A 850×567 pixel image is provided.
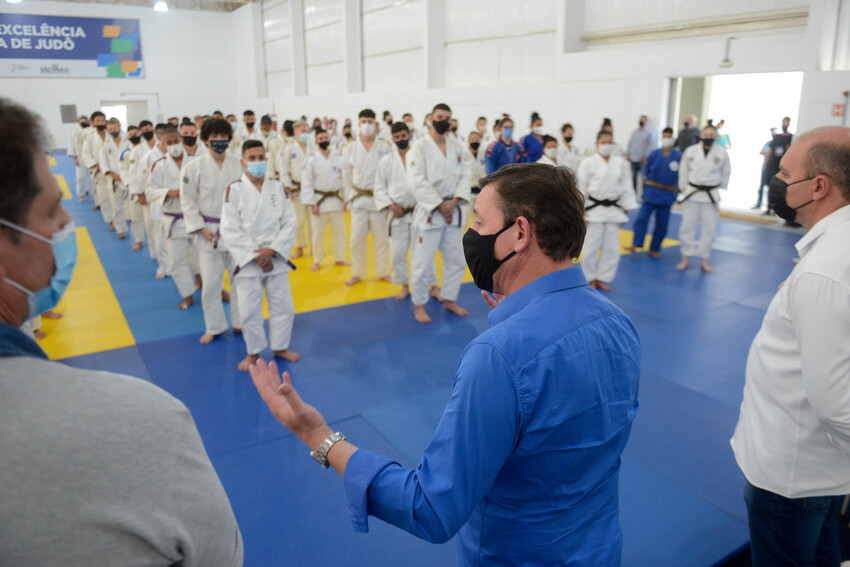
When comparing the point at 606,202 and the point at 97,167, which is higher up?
the point at 97,167

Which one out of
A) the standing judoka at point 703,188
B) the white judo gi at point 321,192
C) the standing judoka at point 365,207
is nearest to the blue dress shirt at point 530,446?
the standing judoka at point 365,207

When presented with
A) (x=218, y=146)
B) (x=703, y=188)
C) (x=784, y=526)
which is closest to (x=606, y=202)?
(x=703, y=188)

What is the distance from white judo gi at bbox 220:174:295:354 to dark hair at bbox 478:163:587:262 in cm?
366

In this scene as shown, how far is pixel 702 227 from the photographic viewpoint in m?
8.23

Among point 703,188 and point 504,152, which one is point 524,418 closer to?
point 703,188

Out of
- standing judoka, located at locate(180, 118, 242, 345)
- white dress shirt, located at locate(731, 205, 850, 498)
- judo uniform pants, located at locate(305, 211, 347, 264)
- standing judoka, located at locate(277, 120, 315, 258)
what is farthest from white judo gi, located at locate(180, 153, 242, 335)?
white dress shirt, located at locate(731, 205, 850, 498)

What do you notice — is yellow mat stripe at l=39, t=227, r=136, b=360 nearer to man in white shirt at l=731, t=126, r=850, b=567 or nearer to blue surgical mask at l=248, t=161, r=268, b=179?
blue surgical mask at l=248, t=161, r=268, b=179

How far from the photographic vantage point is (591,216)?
7094mm

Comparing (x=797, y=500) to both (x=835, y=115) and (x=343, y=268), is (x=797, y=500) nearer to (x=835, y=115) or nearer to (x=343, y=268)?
(x=343, y=268)

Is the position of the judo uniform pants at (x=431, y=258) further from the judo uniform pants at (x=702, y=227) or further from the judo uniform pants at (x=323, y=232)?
the judo uniform pants at (x=702, y=227)

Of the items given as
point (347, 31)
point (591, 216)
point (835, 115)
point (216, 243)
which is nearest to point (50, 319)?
point (216, 243)

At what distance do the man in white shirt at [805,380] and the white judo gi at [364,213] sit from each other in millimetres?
5894

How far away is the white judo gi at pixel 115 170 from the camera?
9945 mm

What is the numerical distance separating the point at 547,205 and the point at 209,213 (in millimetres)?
4792
